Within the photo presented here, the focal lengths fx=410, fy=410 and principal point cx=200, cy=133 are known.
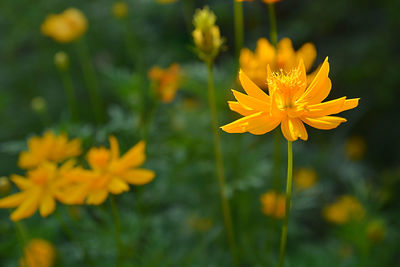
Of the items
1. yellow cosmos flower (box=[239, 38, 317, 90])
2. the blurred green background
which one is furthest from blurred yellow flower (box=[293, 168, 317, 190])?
yellow cosmos flower (box=[239, 38, 317, 90])

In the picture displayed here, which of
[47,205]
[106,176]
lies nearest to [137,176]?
[106,176]

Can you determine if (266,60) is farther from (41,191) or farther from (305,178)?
(305,178)

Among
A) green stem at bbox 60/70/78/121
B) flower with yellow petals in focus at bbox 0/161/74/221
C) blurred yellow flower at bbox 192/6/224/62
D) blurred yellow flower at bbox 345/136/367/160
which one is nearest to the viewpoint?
blurred yellow flower at bbox 192/6/224/62

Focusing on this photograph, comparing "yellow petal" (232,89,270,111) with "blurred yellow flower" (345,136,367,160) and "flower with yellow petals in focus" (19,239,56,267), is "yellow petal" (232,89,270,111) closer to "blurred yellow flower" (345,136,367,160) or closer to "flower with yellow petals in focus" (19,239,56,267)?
"flower with yellow petals in focus" (19,239,56,267)

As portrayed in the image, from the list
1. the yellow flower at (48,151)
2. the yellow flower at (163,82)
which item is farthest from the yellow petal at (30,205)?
the yellow flower at (163,82)

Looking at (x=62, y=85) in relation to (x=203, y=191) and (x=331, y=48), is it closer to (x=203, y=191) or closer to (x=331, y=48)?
(x=203, y=191)

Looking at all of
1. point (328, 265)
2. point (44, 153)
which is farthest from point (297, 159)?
point (44, 153)

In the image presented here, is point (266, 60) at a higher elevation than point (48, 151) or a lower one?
higher
